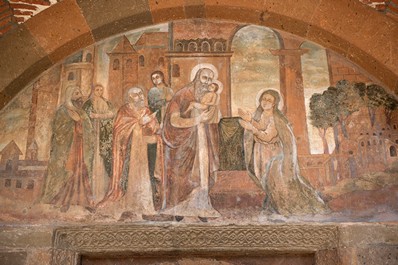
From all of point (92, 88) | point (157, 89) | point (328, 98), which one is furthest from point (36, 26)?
point (328, 98)

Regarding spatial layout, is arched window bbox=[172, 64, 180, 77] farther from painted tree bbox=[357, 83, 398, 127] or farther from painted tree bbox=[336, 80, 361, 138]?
painted tree bbox=[357, 83, 398, 127]

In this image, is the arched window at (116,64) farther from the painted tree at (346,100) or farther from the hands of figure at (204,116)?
the painted tree at (346,100)

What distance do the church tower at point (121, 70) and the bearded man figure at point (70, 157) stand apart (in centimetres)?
32

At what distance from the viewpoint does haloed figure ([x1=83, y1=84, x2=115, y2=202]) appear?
544cm

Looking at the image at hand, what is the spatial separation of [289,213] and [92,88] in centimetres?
217

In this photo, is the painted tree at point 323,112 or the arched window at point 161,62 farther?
the arched window at point 161,62

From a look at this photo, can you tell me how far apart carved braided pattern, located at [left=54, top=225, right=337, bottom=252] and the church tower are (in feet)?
4.13

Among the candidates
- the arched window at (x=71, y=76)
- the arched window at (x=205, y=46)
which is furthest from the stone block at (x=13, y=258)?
the arched window at (x=205, y=46)

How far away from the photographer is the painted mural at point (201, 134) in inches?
210

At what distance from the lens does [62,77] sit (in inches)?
232

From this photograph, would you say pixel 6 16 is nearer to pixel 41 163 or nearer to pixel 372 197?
pixel 41 163

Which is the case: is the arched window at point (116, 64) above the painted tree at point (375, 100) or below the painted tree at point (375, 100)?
above

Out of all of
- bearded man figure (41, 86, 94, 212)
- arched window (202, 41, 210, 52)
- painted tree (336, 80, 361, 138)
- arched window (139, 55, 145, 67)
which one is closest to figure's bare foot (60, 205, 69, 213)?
bearded man figure (41, 86, 94, 212)

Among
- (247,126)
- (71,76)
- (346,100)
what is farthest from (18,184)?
(346,100)
